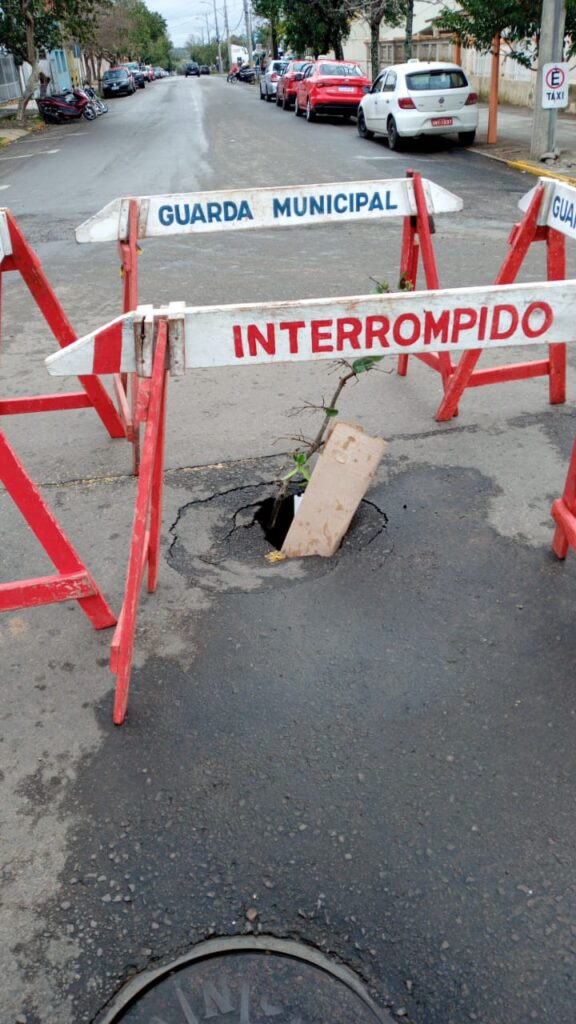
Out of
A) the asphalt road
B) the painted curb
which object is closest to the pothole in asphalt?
the asphalt road

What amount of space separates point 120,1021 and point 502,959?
988mm

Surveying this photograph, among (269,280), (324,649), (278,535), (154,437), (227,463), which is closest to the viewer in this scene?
(154,437)

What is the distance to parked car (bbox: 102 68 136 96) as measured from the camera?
50.7 m

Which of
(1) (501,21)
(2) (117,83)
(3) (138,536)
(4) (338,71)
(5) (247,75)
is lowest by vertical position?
(3) (138,536)

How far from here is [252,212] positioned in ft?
16.5

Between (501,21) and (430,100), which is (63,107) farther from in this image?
(501,21)

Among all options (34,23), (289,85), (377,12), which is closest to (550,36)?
(377,12)

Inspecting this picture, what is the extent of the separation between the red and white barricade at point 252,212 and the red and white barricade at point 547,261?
24 centimetres

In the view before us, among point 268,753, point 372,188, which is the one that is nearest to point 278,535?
point 268,753

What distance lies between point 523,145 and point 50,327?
16.5 m

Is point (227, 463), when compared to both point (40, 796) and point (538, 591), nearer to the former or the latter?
point (538, 591)

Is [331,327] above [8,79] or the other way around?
the other way around

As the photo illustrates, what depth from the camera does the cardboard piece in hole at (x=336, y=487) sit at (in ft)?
13.1

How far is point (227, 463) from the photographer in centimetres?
495
